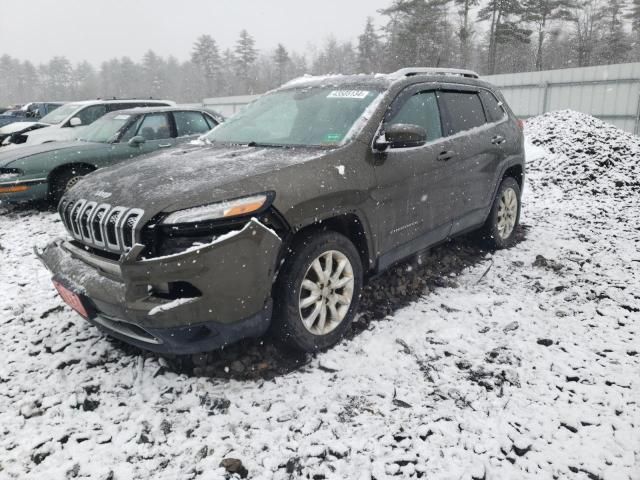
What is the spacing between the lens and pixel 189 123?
8.00 meters

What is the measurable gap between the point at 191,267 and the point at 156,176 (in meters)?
0.82

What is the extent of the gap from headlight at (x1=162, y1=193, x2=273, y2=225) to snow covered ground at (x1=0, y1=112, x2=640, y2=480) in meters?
1.07

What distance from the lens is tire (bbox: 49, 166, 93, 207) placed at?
6.86m

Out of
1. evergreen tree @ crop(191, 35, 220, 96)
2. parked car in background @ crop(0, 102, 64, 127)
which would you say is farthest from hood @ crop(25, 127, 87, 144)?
evergreen tree @ crop(191, 35, 220, 96)

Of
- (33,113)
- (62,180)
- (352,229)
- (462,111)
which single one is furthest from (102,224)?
(33,113)

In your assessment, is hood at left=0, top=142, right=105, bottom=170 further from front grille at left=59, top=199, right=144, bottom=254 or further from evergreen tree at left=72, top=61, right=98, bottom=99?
evergreen tree at left=72, top=61, right=98, bottom=99

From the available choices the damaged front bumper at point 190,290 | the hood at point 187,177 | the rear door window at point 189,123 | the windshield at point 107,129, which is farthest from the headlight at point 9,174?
the damaged front bumper at point 190,290

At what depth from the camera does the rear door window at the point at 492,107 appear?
4822 mm

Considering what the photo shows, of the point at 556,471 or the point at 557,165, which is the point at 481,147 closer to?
the point at 556,471

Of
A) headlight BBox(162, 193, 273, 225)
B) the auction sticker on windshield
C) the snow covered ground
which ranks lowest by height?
the snow covered ground

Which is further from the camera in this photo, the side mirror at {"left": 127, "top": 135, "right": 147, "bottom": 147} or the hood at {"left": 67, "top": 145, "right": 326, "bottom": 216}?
the side mirror at {"left": 127, "top": 135, "right": 147, "bottom": 147}

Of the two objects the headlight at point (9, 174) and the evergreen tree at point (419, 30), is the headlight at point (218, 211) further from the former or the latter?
the evergreen tree at point (419, 30)

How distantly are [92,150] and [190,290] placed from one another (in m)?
5.61

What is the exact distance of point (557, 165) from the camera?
31.0 feet
